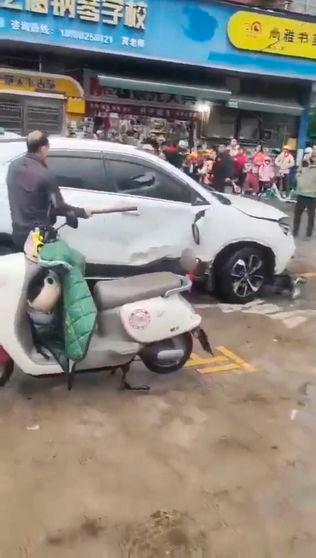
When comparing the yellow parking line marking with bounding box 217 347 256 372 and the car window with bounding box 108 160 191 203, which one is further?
the car window with bounding box 108 160 191 203

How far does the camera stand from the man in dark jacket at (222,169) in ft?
41.3

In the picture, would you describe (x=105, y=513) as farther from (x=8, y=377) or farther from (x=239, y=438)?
(x=8, y=377)

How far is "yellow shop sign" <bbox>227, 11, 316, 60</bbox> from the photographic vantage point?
16.2m

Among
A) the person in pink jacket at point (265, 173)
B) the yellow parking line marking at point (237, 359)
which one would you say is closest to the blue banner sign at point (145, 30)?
the person in pink jacket at point (265, 173)

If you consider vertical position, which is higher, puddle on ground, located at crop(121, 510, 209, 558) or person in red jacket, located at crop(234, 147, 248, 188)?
person in red jacket, located at crop(234, 147, 248, 188)

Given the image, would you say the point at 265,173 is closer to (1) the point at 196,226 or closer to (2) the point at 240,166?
(2) the point at 240,166

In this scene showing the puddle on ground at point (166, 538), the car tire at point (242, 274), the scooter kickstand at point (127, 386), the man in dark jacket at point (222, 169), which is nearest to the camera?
the puddle on ground at point (166, 538)

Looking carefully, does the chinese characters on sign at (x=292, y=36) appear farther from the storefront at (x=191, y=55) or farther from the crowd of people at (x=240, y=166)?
the crowd of people at (x=240, y=166)

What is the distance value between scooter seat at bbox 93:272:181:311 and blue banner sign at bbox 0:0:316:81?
1079 centimetres

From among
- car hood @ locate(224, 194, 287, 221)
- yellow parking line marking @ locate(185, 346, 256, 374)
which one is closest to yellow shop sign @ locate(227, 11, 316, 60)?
car hood @ locate(224, 194, 287, 221)

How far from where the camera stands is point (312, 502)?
11.5 ft

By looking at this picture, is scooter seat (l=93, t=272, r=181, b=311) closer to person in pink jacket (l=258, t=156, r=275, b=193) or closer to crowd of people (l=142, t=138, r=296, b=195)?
crowd of people (l=142, t=138, r=296, b=195)

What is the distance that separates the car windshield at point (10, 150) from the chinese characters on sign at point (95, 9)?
28.2 ft

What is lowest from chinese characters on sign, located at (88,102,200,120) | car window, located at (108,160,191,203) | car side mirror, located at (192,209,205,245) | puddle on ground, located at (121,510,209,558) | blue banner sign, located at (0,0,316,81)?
puddle on ground, located at (121,510,209,558)
